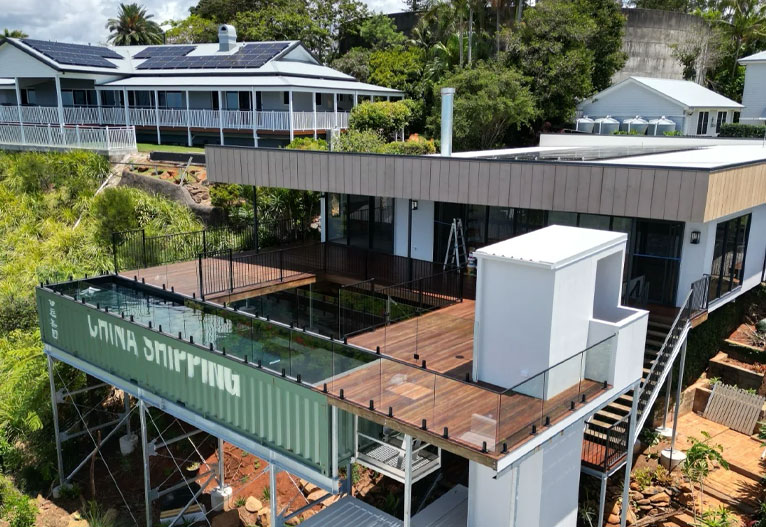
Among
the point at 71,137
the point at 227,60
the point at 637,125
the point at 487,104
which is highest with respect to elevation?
the point at 227,60

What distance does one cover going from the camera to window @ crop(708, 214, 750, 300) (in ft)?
49.4

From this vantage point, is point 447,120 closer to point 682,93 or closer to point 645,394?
point 645,394

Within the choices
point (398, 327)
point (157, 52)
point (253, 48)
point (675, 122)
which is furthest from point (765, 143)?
point (157, 52)

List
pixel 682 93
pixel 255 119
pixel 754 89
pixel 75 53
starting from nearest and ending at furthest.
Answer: pixel 255 119 → pixel 682 93 → pixel 75 53 → pixel 754 89

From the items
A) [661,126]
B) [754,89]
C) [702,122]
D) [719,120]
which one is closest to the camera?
[661,126]

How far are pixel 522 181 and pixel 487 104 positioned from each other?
18433 millimetres

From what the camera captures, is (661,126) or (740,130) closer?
(661,126)

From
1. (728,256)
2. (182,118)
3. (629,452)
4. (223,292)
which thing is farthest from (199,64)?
(629,452)

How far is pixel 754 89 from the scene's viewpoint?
3994 cm

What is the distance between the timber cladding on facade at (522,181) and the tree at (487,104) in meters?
16.0

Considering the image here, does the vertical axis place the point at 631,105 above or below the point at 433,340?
above

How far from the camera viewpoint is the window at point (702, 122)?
115 feet

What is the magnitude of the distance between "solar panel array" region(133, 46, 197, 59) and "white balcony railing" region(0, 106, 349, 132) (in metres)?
6.23

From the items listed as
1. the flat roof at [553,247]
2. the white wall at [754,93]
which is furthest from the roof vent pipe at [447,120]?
the white wall at [754,93]
